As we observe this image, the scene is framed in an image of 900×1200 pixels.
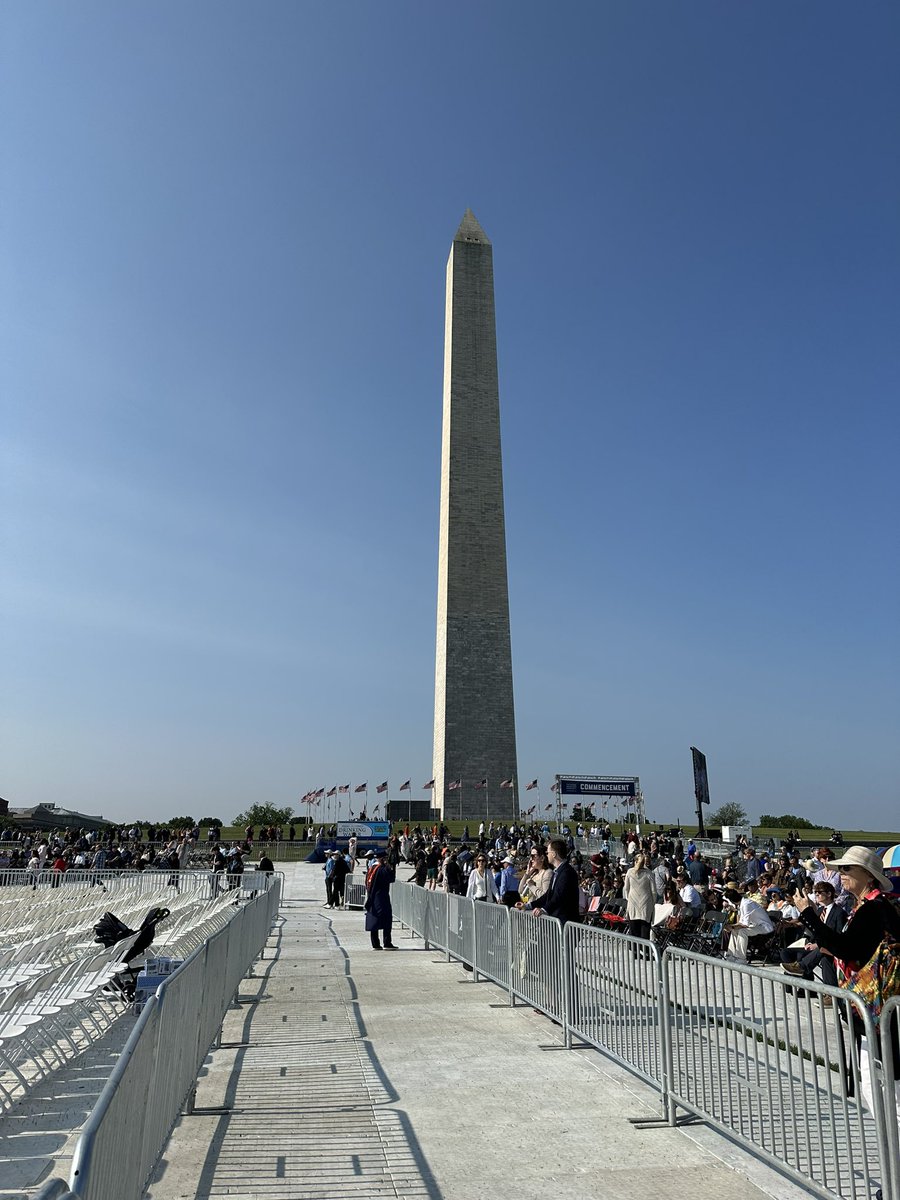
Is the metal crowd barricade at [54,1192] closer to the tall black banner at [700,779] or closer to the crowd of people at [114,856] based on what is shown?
the crowd of people at [114,856]

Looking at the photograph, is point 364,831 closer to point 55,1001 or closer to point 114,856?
point 114,856

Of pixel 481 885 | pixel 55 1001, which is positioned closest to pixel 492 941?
pixel 55 1001

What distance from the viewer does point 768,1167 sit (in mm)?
4824

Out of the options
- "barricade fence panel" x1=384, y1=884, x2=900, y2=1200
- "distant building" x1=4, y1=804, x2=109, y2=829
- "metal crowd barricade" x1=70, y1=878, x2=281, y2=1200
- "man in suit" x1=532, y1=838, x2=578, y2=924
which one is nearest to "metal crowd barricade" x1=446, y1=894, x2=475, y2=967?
"man in suit" x1=532, y1=838, x2=578, y2=924

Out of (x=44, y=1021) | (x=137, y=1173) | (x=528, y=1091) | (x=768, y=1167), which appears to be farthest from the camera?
(x=44, y=1021)

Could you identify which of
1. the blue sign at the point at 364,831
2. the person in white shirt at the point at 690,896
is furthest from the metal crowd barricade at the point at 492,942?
the blue sign at the point at 364,831

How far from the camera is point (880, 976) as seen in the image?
3.99 metres

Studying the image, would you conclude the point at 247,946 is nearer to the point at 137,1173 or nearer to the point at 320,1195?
the point at 320,1195

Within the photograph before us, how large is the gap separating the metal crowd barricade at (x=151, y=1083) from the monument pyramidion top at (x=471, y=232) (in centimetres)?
5016

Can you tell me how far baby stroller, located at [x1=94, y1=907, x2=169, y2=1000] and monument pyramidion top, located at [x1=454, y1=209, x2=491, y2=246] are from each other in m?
48.4

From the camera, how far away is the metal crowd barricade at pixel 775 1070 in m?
3.90

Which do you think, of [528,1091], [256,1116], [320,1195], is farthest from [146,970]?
[320,1195]

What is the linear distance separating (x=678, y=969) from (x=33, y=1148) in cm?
392

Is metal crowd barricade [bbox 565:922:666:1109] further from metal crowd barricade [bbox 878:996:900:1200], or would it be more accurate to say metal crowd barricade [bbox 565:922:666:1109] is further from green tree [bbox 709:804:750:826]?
green tree [bbox 709:804:750:826]
